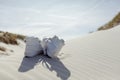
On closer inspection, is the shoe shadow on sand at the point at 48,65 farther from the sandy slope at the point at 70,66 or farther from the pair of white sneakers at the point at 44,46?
the pair of white sneakers at the point at 44,46

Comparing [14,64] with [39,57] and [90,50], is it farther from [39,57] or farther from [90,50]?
[90,50]

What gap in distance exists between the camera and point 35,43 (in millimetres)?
6953

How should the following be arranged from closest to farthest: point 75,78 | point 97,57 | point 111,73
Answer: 1. point 75,78
2. point 111,73
3. point 97,57

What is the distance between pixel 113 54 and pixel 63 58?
140cm

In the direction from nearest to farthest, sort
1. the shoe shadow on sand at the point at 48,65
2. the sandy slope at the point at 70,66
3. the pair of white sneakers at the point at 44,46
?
the sandy slope at the point at 70,66 < the shoe shadow on sand at the point at 48,65 < the pair of white sneakers at the point at 44,46

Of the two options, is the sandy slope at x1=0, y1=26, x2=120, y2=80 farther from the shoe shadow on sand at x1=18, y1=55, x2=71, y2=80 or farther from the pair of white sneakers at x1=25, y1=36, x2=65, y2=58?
the pair of white sneakers at x1=25, y1=36, x2=65, y2=58

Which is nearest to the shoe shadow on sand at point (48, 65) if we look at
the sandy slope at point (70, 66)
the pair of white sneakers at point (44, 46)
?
the sandy slope at point (70, 66)

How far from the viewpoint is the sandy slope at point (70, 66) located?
18.9 feet

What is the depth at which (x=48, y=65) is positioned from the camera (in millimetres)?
6320

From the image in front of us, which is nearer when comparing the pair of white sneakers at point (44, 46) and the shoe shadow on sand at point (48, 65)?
the shoe shadow on sand at point (48, 65)

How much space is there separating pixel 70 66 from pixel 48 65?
50cm

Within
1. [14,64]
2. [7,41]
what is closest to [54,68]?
[14,64]

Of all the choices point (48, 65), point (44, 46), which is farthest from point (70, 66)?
point (44, 46)

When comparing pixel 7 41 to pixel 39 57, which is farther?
pixel 7 41
